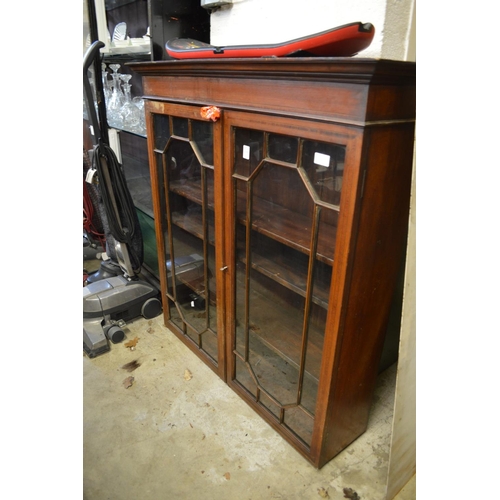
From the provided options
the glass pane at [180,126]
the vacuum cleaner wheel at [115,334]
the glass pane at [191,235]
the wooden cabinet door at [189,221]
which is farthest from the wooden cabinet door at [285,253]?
the vacuum cleaner wheel at [115,334]

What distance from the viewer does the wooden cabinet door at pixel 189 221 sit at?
1671mm

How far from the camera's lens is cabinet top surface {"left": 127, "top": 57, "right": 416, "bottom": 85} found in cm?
92

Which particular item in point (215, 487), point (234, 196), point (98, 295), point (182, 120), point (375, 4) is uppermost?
point (375, 4)

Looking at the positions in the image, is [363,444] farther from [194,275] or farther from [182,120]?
[182,120]

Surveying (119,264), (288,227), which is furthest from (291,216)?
(119,264)

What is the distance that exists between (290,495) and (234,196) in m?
1.24

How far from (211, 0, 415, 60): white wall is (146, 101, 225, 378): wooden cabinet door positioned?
A: 1.40ft

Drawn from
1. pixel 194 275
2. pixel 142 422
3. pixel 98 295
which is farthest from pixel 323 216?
pixel 98 295

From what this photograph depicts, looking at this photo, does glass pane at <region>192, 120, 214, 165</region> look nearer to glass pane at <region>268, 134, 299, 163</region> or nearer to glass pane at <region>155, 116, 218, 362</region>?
glass pane at <region>155, 116, 218, 362</region>

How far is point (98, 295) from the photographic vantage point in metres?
2.34

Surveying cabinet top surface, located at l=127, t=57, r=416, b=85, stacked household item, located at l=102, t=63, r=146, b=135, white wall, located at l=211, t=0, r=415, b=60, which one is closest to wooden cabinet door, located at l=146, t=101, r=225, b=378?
cabinet top surface, located at l=127, t=57, r=416, b=85

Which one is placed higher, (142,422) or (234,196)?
(234,196)

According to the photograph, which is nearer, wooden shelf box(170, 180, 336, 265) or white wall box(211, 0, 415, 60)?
white wall box(211, 0, 415, 60)
